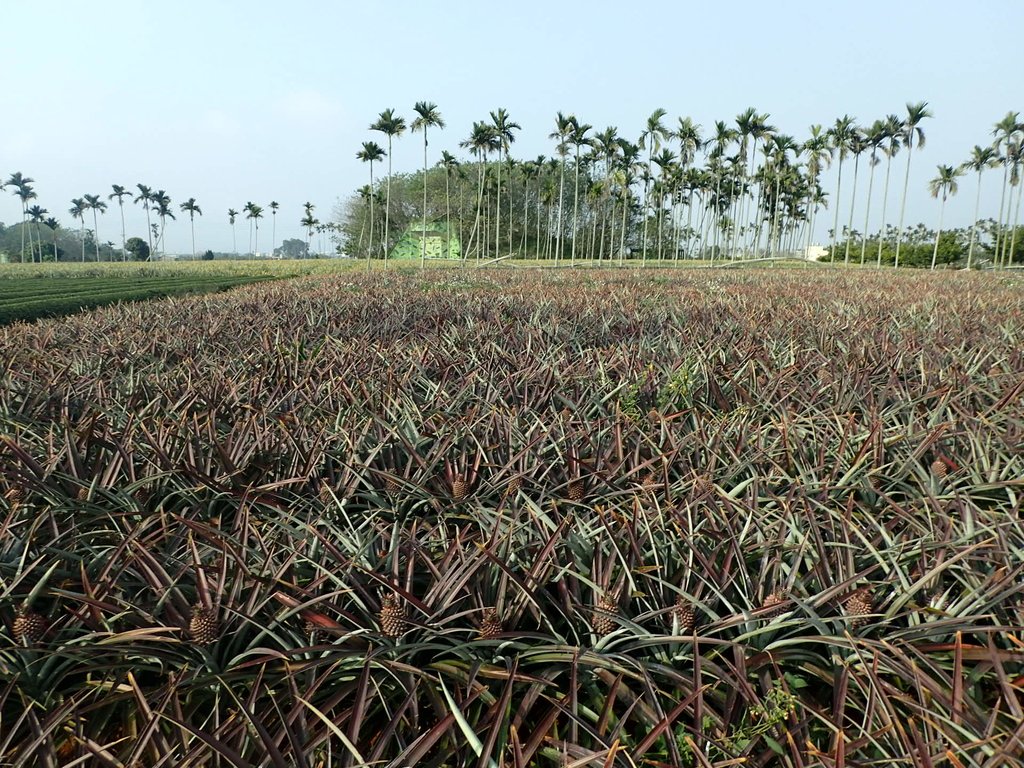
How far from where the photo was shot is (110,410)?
291cm

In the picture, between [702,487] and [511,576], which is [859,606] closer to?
[702,487]

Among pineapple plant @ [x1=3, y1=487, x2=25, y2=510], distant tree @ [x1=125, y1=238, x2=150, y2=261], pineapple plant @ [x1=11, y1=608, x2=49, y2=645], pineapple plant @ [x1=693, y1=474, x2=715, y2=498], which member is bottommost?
pineapple plant @ [x1=11, y1=608, x2=49, y2=645]

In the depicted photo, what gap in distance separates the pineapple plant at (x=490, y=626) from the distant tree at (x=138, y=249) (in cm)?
12490

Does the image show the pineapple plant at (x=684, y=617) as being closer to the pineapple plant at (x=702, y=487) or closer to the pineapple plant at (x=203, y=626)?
the pineapple plant at (x=702, y=487)

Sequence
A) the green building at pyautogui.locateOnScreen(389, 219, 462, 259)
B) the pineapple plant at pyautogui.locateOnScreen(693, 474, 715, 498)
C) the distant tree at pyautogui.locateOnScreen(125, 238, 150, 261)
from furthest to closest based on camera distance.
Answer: the distant tree at pyautogui.locateOnScreen(125, 238, 150, 261) < the green building at pyautogui.locateOnScreen(389, 219, 462, 259) < the pineapple plant at pyautogui.locateOnScreen(693, 474, 715, 498)

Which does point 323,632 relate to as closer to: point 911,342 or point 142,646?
point 142,646

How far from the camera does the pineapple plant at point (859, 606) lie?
1.43 metres

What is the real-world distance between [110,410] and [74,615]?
71.6 inches

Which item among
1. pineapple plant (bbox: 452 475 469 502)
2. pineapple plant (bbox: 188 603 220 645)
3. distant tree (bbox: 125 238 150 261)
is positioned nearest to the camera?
pineapple plant (bbox: 188 603 220 645)

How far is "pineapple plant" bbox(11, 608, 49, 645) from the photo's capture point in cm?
138

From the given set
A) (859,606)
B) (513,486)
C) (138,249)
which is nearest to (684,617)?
(859,606)

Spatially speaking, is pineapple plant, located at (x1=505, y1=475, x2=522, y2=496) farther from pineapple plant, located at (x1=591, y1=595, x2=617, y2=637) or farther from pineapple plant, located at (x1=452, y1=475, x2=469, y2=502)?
pineapple plant, located at (x1=591, y1=595, x2=617, y2=637)

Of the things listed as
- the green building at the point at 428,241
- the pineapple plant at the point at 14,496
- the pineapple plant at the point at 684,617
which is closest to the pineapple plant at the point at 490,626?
the pineapple plant at the point at 684,617

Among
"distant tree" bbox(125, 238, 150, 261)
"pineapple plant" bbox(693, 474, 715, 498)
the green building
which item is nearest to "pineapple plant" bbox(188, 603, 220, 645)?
"pineapple plant" bbox(693, 474, 715, 498)
